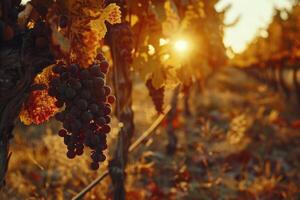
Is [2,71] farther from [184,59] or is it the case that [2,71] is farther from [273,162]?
[273,162]

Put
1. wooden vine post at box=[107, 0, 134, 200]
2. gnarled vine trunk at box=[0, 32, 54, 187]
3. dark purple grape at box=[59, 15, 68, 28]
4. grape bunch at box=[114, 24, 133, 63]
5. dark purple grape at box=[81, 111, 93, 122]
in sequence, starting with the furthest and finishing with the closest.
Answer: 1. wooden vine post at box=[107, 0, 134, 200]
2. grape bunch at box=[114, 24, 133, 63]
3. dark purple grape at box=[81, 111, 93, 122]
4. dark purple grape at box=[59, 15, 68, 28]
5. gnarled vine trunk at box=[0, 32, 54, 187]

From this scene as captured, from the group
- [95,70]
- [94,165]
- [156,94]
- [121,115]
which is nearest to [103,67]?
[95,70]

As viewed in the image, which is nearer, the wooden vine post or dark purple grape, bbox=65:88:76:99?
dark purple grape, bbox=65:88:76:99

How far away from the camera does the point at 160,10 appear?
11.0ft

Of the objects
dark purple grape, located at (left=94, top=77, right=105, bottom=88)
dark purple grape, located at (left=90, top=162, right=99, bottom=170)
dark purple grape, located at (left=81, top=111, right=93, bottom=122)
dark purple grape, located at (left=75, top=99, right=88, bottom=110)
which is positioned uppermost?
dark purple grape, located at (left=94, top=77, right=105, bottom=88)

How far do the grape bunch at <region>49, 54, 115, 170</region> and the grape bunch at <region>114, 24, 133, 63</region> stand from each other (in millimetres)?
1124

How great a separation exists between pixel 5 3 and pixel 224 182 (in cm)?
515

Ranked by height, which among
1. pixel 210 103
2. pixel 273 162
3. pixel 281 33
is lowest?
pixel 273 162

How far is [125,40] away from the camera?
3.61 m

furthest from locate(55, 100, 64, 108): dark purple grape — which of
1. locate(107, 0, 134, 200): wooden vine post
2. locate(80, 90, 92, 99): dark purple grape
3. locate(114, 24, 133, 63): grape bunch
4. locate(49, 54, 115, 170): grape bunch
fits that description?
locate(107, 0, 134, 200): wooden vine post

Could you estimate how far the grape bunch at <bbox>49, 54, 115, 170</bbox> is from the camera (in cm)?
234

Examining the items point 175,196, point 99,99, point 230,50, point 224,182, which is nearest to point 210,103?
point 224,182

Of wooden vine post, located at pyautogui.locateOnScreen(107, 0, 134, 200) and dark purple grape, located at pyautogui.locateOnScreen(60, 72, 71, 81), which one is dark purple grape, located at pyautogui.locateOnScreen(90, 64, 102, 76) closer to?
dark purple grape, located at pyautogui.locateOnScreen(60, 72, 71, 81)

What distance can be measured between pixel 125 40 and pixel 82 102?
1349 mm
